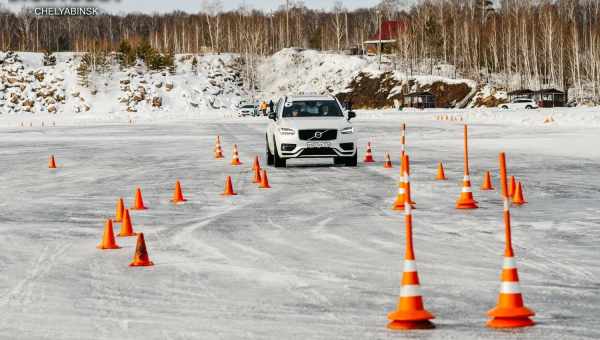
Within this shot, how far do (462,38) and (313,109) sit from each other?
117 meters

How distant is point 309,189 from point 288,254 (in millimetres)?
8267

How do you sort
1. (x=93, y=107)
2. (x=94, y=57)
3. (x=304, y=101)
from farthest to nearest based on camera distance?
(x=94, y=57), (x=93, y=107), (x=304, y=101)

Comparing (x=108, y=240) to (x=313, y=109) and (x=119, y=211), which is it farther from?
(x=313, y=109)

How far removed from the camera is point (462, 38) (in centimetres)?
14025

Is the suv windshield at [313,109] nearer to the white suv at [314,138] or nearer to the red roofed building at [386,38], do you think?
the white suv at [314,138]

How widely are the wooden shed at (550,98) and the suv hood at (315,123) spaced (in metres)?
83.7

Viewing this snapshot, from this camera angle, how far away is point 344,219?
14.6m

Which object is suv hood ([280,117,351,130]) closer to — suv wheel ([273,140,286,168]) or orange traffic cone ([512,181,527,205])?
suv wheel ([273,140,286,168])

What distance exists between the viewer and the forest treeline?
411 feet

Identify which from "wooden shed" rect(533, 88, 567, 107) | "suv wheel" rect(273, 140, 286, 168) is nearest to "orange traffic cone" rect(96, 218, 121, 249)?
"suv wheel" rect(273, 140, 286, 168)

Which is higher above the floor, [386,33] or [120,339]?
[386,33]

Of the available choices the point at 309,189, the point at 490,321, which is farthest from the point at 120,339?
the point at 309,189

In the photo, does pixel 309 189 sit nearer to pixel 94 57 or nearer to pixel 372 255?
pixel 372 255

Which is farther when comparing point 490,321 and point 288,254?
point 288,254
